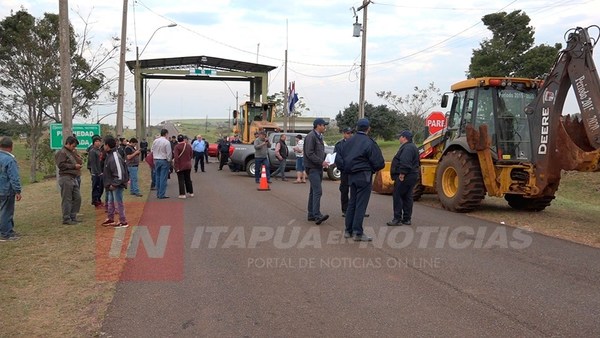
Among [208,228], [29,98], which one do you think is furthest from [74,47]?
[208,228]

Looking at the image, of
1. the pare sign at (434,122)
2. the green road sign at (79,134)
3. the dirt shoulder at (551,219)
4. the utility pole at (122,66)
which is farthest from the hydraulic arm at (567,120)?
the utility pole at (122,66)

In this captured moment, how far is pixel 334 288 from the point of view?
19.5 ft

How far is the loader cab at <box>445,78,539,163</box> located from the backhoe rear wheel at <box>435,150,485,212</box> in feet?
1.39

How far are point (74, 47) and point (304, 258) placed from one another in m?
22.7

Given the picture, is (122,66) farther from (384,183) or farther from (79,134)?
(384,183)

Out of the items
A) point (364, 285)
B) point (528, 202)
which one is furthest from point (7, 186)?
point (528, 202)

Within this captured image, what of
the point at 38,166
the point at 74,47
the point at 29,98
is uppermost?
the point at 74,47

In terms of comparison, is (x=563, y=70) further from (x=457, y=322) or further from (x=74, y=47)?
(x=74, y=47)

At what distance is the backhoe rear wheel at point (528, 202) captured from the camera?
460 inches

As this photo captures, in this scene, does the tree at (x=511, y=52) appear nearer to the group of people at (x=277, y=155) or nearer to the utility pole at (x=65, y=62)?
the group of people at (x=277, y=155)

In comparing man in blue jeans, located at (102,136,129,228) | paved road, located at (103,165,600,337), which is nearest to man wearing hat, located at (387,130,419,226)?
paved road, located at (103,165,600,337)

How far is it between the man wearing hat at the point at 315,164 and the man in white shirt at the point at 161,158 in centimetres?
517

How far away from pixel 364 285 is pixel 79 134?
470 inches

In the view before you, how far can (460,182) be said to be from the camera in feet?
37.5
